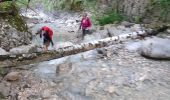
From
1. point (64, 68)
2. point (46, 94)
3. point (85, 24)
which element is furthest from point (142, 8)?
point (46, 94)

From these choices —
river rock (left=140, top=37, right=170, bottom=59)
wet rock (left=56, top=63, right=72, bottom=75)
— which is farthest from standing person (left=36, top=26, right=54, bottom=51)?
river rock (left=140, top=37, right=170, bottom=59)

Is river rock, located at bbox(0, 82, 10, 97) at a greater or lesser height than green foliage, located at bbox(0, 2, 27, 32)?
lesser

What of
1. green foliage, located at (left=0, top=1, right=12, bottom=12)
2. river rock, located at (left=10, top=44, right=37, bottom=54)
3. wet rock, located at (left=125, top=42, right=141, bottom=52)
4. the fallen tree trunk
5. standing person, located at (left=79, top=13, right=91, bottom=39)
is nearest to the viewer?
the fallen tree trunk

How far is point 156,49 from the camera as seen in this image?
9070mm

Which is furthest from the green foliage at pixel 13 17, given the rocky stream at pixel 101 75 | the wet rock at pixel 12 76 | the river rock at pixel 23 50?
the wet rock at pixel 12 76

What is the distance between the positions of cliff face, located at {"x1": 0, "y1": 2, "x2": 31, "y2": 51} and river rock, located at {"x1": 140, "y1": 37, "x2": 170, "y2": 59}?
5.09 meters

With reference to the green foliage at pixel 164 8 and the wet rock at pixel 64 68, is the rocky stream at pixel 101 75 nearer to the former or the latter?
the wet rock at pixel 64 68

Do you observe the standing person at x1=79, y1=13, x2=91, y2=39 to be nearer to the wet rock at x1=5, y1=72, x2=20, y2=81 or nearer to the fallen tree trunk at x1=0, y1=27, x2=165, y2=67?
the fallen tree trunk at x1=0, y1=27, x2=165, y2=67

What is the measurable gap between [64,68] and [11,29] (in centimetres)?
560

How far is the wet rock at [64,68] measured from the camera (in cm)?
840

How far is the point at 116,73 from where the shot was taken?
8180mm

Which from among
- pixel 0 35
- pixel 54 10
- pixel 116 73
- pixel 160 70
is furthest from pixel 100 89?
pixel 54 10

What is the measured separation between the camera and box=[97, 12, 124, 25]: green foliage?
17.5 metres

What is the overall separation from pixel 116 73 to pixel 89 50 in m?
1.41
